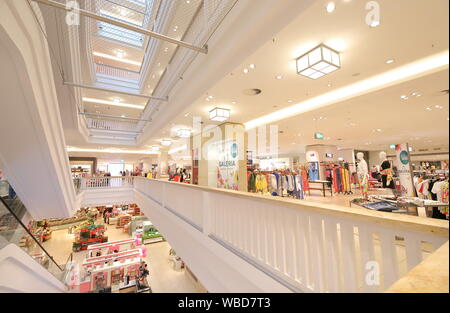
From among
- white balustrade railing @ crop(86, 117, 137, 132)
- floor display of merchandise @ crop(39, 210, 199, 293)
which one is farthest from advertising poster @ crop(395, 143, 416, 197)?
white balustrade railing @ crop(86, 117, 137, 132)

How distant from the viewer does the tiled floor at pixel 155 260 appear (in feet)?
28.2

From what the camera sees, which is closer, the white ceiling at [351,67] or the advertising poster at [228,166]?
the white ceiling at [351,67]

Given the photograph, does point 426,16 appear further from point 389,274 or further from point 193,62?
point 193,62

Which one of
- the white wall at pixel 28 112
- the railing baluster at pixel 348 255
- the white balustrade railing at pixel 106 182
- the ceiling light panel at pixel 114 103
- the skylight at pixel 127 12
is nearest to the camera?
the railing baluster at pixel 348 255

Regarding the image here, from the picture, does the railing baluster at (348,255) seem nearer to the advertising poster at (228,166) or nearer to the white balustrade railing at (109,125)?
the advertising poster at (228,166)

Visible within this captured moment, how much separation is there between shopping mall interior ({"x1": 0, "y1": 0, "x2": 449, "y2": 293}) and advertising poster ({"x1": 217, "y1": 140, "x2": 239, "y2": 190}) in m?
0.05

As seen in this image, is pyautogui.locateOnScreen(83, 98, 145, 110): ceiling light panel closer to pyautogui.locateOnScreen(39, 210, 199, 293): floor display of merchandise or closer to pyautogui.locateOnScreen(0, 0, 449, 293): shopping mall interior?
pyautogui.locateOnScreen(0, 0, 449, 293): shopping mall interior

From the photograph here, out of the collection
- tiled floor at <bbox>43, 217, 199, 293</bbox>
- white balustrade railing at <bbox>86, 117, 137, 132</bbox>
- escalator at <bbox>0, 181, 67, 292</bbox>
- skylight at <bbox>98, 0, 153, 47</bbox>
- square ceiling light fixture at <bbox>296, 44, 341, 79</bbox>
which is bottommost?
tiled floor at <bbox>43, 217, 199, 293</bbox>

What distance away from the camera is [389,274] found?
1271 millimetres

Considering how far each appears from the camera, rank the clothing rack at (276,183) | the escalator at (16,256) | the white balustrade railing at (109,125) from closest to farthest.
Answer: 1. the escalator at (16,256)
2. the clothing rack at (276,183)
3. the white balustrade railing at (109,125)

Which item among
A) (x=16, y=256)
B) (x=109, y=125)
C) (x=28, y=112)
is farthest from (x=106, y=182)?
(x=28, y=112)

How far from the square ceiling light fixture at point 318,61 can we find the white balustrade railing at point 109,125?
458 inches

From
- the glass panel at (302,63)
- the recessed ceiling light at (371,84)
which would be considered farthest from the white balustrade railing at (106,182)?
the glass panel at (302,63)

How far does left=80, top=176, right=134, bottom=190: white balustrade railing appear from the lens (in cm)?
1034
